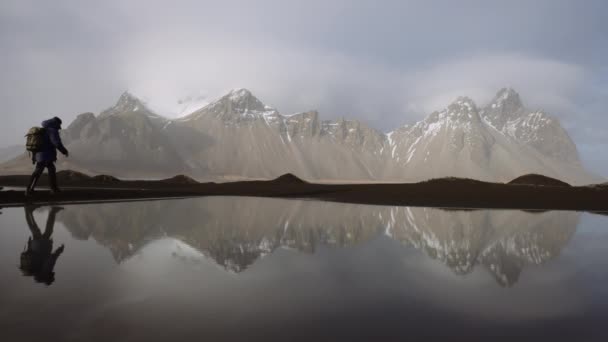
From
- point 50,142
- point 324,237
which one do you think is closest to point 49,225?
point 324,237

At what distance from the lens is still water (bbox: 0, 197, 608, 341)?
371 cm

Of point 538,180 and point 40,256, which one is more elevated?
point 538,180

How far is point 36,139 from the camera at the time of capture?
53.6 ft

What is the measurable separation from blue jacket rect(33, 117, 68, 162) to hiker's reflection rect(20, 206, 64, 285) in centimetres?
845

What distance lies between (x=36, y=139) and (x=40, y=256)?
41.6ft

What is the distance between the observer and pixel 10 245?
24.5 feet

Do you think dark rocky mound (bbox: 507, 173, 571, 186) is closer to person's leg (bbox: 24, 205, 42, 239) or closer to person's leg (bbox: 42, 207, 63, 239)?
person's leg (bbox: 42, 207, 63, 239)

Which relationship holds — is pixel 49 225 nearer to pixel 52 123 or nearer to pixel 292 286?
pixel 52 123

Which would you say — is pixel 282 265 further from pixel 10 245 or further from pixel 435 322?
pixel 10 245

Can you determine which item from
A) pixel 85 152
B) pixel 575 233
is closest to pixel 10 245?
pixel 575 233

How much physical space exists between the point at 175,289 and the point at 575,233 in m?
12.4

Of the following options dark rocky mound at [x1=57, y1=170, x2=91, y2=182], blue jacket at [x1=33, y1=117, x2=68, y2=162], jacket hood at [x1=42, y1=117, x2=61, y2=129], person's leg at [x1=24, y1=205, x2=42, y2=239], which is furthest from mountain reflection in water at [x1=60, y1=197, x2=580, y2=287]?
dark rocky mound at [x1=57, y1=170, x2=91, y2=182]

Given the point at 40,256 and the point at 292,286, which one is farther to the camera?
the point at 40,256

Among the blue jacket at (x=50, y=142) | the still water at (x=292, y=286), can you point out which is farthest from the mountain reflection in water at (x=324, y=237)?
the blue jacket at (x=50, y=142)
